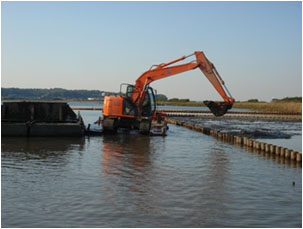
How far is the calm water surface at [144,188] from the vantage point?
11.9m

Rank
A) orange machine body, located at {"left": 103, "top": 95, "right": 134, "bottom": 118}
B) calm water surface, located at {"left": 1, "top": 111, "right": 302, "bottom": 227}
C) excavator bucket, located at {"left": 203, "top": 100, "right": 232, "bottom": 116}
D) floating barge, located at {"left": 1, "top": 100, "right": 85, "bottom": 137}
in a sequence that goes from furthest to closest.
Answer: excavator bucket, located at {"left": 203, "top": 100, "right": 232, "bottom": 116}, orange machine body, located at {"left": 103, "top": 95, "right": 134, "bottom": 118}, floating barge, located at {"left": 1, "top": 100, "right": 85, "bottom": 137}, calm water surface, located at {"left": 1, "top": 111, "right": 302, "bottom": 227}

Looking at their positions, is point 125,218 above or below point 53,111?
below

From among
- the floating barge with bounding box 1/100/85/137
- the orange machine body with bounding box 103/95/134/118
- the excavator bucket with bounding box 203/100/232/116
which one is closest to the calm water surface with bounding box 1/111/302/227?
the floating barge with bounding box 1/100/85/137

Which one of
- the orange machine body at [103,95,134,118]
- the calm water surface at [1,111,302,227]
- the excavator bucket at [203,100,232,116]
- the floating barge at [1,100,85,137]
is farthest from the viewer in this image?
the excavator bucket at [203,100,232,116]

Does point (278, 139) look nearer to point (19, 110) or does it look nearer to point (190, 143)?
point (190, 143)

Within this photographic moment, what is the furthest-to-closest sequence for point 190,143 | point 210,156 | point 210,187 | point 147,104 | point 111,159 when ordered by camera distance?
point 147,104, point 190,143, point 210,156, point 111,159, point 210,187

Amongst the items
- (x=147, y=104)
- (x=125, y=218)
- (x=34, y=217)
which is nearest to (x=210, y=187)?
(x=125, y=218)

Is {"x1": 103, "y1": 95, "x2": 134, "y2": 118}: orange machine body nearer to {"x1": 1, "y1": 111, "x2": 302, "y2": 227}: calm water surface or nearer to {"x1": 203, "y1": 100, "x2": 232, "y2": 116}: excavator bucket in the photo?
{"x1": 203, "y1": 100, "x2": 232, "y2": 116}: excavator bucket

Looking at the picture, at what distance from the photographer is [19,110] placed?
3164 cm

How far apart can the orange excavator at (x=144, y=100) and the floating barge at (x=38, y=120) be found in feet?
8.12

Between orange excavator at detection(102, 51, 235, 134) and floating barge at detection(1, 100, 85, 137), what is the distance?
8.12 ft

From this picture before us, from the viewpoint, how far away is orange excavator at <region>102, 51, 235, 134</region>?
1300 inches

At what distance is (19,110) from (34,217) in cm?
2094

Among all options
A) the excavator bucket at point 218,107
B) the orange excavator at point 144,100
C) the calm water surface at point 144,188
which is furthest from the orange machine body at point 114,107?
the calm water surface at point 144,188
